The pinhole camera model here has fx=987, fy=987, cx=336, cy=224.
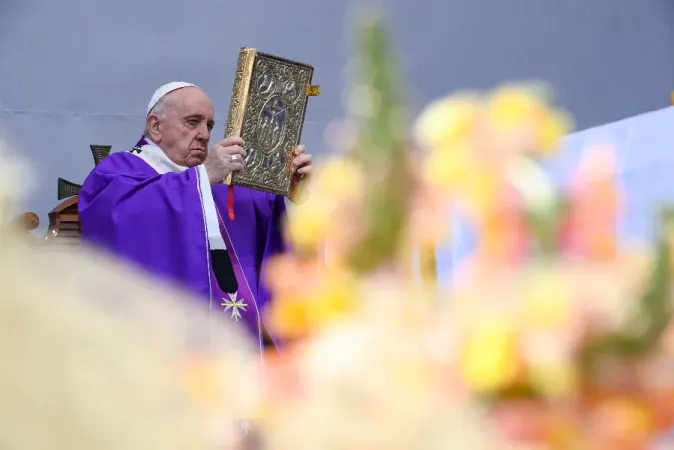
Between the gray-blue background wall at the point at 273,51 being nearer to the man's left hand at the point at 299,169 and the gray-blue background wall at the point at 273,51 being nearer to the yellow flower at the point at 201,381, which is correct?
the man's left hand at the point at 299,169

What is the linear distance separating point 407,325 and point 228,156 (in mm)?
2545

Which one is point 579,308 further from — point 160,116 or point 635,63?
point 635,63

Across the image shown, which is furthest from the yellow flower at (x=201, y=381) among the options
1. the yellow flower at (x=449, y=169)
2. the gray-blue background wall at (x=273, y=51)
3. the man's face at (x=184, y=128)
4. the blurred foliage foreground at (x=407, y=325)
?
the gray-blue background wall at (x=273, y=51)

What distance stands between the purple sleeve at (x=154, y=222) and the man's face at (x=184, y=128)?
0.89ft

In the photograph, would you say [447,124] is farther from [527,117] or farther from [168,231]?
[168,231]

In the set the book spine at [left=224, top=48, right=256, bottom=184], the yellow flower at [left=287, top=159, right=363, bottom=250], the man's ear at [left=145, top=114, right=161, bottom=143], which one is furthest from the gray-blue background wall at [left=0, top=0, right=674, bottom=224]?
the yellow flower at [left=287, top=159, right=363, bottom=250]

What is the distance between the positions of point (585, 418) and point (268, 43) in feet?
14.1

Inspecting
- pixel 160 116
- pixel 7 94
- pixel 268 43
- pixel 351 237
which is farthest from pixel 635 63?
pixel 351 237

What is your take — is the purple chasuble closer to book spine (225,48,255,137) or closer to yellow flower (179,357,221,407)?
book spine (225,48,255,137)

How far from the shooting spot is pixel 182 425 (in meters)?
0.34

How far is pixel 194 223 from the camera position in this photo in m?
2.93

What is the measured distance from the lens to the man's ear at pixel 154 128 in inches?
133

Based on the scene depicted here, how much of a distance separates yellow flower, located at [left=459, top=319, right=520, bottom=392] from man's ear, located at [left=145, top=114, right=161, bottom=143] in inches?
123

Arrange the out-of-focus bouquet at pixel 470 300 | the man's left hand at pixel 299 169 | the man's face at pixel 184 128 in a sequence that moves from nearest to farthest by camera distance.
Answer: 1. the out-of-focus bouquet at pixel 470 300
2. the man's left hand at pixel 299 169
3. the man's face at pixel 184 128
